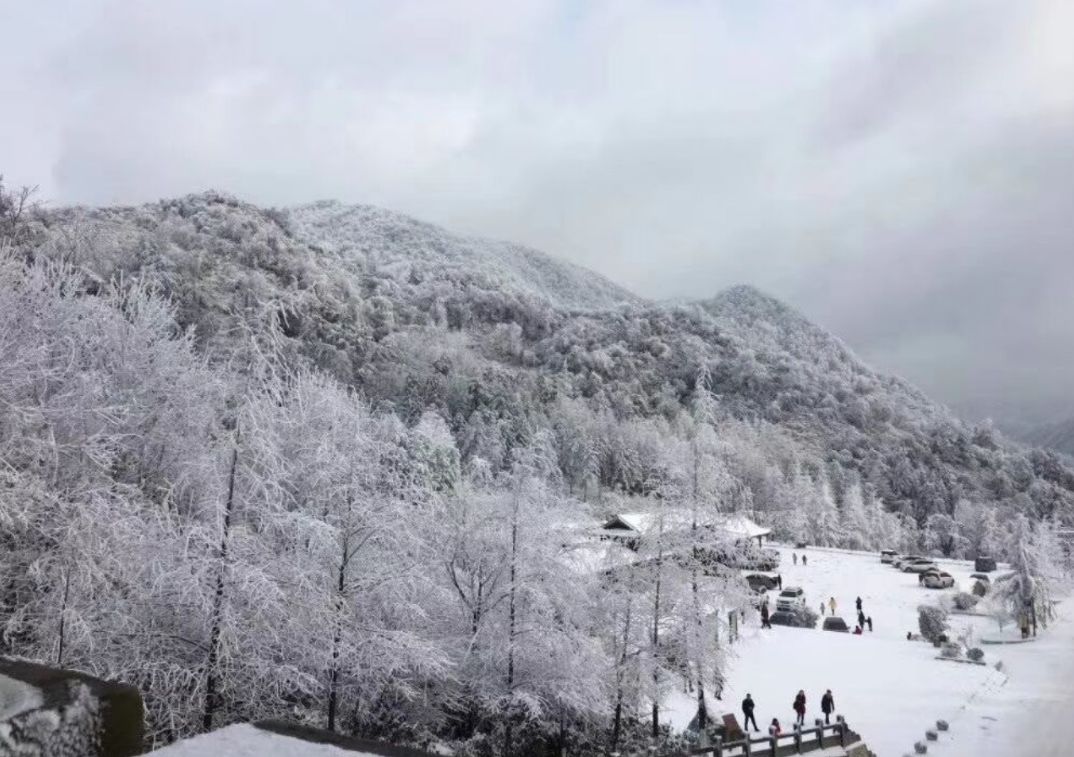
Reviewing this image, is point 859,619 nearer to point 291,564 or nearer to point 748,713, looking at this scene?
point 748,713

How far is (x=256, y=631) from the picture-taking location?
1214 cm

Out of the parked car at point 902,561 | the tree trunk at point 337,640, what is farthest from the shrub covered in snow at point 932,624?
the tree trunk at point 337,640

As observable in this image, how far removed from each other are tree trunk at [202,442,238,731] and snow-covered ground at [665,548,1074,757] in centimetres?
1596

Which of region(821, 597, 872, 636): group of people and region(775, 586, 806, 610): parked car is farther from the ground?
region(775, 586, 806, 610): parked car

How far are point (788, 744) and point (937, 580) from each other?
38.7 metres

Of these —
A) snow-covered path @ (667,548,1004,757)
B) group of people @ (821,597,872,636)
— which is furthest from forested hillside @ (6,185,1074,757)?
group of people @ (821,597,872,636)

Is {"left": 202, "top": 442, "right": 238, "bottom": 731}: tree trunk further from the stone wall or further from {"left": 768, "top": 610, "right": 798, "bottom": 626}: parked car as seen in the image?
{"left": 768, "top": 610, "right": 798, "bottom": 626}: parked car

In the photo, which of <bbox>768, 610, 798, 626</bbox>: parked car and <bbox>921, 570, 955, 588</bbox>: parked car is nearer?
<bbox>768, 610, 798, 626</bbox>: parked car

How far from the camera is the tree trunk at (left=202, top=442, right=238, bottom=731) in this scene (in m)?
11.5

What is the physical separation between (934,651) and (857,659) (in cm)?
487

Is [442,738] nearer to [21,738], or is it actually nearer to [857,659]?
[21,738]

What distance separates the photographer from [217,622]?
1170 cm

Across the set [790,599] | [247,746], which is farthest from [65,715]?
[790,599]

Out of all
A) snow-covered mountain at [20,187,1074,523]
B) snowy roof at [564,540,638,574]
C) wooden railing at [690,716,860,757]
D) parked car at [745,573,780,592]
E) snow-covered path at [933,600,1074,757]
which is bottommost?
snow-covered path at [933,600,1074,757]
